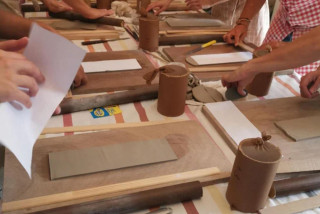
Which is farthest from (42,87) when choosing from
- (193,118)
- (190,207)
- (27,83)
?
(193,118)

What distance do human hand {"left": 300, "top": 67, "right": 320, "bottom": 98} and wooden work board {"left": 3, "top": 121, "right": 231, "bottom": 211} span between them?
0.43 m

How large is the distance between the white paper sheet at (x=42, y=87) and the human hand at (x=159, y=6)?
49.3 inches

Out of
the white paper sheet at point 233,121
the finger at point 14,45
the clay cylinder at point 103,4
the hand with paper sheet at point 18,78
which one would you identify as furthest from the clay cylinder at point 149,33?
the hand with paper sheet at point 18,78

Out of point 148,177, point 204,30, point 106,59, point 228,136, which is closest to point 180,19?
point 204,30

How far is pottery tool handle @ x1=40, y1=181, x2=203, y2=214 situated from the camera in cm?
63

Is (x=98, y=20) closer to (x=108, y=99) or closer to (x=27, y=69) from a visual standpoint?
(x=108, y=99)

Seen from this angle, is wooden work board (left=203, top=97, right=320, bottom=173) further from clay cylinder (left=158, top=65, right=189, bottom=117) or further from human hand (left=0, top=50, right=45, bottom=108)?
human hand (left=0, top=50, right=45, bottom=108)

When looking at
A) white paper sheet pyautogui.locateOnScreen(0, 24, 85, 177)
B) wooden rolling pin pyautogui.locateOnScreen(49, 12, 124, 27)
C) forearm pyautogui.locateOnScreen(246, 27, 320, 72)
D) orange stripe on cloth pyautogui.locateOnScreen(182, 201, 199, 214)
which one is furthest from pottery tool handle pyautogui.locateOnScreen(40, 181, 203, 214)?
wooden rolling pin pyautogui.locateOnScreen(49, 12, 124, 27)

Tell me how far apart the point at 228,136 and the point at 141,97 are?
→ 0.32 m

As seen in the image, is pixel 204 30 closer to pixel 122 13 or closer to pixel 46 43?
pixel 122 13

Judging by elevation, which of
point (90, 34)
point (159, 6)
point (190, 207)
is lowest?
point (190, 207)

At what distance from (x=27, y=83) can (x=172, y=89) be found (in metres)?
0.46

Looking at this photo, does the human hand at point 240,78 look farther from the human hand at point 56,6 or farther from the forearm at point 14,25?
the human hand at point 56,6

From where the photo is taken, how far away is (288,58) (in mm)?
978
